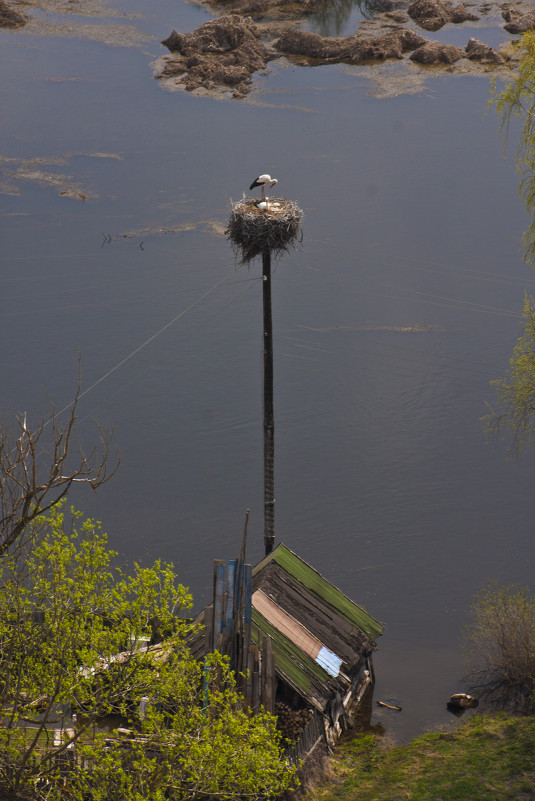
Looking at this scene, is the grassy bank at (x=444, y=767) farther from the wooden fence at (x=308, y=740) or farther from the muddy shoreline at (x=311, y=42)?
the muddy shoreline at (x=311, y=42)

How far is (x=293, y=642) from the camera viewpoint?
22.4 m

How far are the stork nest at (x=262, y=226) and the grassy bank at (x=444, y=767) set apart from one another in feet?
41.3

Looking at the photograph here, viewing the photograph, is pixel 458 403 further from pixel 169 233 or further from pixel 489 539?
pixel 169 233

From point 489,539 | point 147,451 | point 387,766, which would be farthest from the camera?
point 147,451

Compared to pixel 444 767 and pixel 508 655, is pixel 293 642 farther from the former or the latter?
pixel 508 655

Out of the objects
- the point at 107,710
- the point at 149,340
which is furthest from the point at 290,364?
the point at 107,710

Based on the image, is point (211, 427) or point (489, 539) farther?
point (211, 427)

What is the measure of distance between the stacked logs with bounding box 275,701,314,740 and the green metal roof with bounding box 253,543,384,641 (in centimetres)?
325

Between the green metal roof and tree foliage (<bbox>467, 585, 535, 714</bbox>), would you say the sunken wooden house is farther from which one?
tree foliage (<bbox>467, 585, 535, 714</bbox>)

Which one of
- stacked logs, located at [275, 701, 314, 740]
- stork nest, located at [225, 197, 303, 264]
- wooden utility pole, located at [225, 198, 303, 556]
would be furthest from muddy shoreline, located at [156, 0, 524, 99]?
stacked logs, located at [275, 701, 314, 740]

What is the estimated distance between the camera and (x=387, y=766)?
22578mm

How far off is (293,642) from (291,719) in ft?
5.78

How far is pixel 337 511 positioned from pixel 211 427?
728cm

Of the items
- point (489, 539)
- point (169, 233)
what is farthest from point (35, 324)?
point (489, 539)
